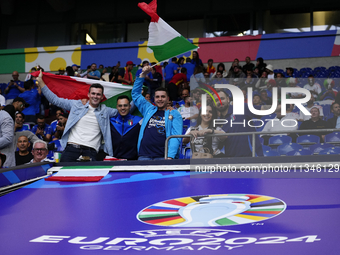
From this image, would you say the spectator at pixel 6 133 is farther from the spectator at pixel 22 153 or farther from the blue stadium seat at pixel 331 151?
the blue stadium seat at pixel 331 151

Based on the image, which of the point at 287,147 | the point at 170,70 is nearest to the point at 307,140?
the point at 287,147

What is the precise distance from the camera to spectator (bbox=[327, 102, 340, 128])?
6.36 m

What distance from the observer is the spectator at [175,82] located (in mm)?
10375

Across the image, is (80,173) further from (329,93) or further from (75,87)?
(329,93)

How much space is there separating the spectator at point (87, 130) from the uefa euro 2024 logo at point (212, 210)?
228 cm

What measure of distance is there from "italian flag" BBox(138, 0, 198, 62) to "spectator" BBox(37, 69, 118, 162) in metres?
1.04

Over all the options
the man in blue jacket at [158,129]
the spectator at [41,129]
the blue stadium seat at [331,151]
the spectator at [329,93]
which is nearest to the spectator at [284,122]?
the blue stadium seat at [331,151]

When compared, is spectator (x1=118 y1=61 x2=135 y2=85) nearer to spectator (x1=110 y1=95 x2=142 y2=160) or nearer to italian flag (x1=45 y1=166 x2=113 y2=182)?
spectator (x1=110 y1=95 x2=142 y2=160)

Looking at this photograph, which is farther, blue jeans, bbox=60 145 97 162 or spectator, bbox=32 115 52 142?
spectator, bbox=32 115 52 142

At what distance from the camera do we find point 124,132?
16.8 ft

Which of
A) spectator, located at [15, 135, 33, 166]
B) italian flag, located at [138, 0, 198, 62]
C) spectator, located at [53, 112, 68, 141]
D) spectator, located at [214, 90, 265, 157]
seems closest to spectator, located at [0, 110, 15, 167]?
spectator, located at [15, 135, 33, 166]

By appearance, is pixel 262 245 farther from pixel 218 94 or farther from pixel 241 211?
pixel 218 94

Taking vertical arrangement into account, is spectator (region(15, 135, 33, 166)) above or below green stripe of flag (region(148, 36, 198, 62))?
below

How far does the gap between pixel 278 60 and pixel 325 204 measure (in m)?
12.6
